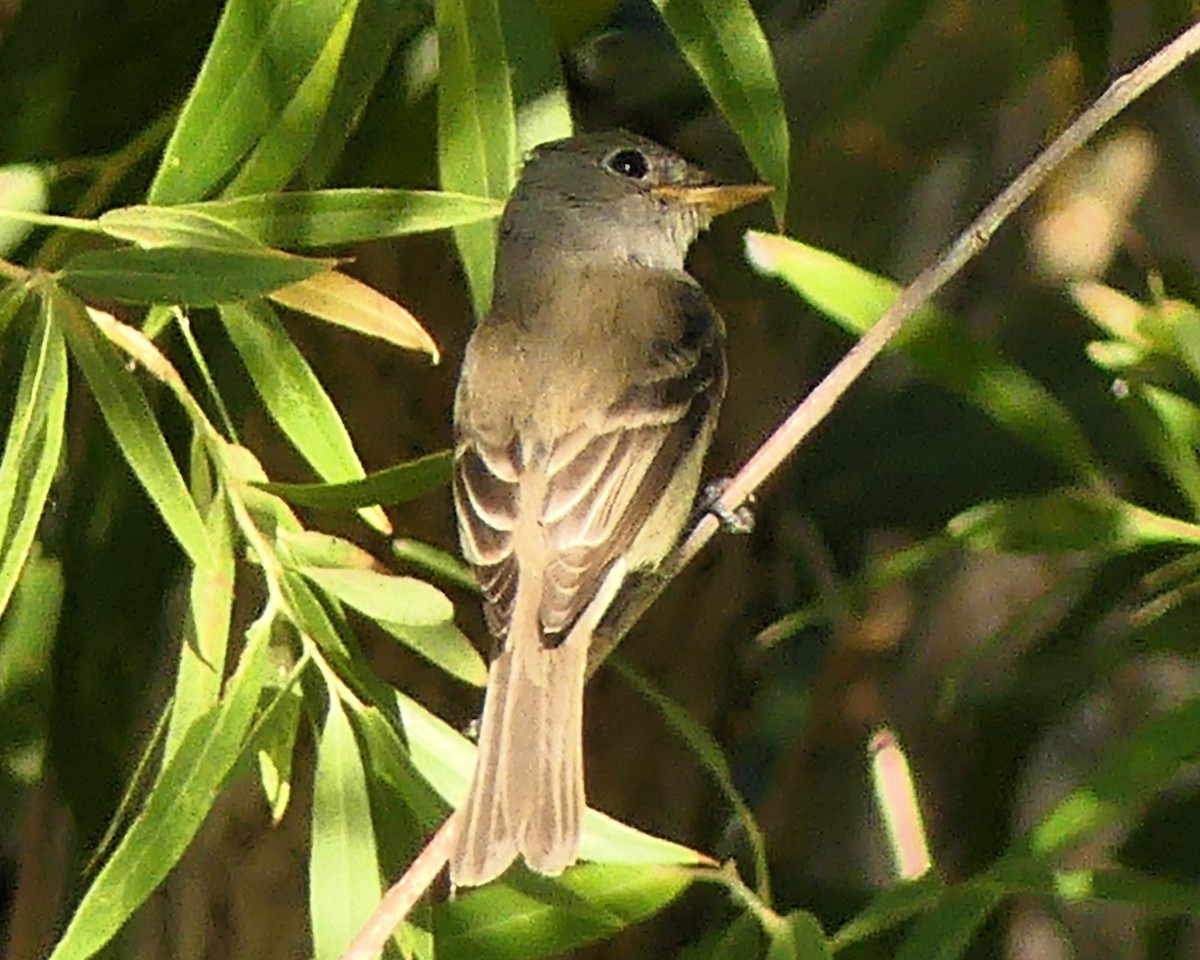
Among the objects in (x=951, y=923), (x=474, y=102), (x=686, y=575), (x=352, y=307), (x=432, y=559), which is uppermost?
(x=474, y=102)

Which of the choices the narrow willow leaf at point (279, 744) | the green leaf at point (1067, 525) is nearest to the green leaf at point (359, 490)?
the narrow willow leaf at point (279, 744)

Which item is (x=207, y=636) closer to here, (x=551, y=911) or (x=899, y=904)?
(x=551, y=911)

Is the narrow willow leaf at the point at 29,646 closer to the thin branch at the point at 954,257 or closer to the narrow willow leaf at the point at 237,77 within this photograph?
the narrow willow leaf at the point at 237,77

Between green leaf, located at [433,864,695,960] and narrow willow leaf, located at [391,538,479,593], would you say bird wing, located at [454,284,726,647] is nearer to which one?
narrow willow leaf, located at [391,538,479,593]

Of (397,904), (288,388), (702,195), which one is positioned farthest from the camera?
(702,195)

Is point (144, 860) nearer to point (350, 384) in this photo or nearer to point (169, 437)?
point (169, 437)

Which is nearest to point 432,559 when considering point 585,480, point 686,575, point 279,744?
point 585,480
